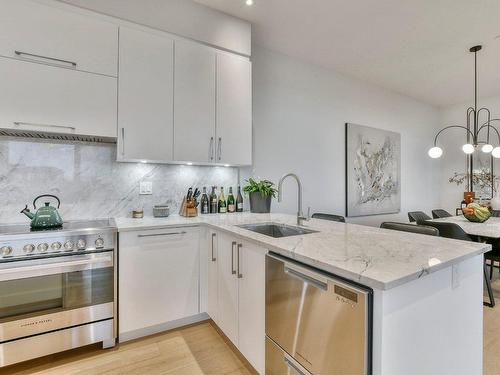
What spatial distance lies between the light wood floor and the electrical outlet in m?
1.21

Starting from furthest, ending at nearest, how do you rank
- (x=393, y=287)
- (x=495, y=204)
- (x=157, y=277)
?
(x=495, y=204) → (x=157, y=277) → (x=393, y=287)

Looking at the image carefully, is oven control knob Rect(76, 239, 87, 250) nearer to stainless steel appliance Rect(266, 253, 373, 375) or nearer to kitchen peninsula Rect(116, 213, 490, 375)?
kitchen peninsula Rect(116, 213, 490, 375)

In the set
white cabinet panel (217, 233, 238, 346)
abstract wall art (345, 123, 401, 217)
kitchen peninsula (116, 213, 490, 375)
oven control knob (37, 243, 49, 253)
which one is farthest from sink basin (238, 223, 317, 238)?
abstract wall art (345, 123, 401, 217)

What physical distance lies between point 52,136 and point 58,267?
1032 millimetres

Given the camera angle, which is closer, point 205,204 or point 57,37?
point 57,37

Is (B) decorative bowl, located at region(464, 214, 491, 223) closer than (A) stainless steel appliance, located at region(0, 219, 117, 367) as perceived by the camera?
No

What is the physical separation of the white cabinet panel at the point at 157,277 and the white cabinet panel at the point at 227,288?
12.2 inches

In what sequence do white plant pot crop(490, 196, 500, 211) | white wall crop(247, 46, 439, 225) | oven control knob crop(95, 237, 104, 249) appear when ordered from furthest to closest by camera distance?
white plant pot crop(490, 196, 500, 211)
white wall crop(247, 46, 439, 225)
oven control knob crop(95, 237, 104, 249)

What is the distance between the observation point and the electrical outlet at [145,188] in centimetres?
241

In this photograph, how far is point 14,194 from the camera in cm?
197

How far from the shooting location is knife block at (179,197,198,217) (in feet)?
7.88

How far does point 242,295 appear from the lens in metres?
1.60

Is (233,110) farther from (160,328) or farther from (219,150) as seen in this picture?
(160,328)

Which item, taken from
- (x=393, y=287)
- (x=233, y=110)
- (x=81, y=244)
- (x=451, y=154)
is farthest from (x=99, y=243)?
(x=451, y=154)
